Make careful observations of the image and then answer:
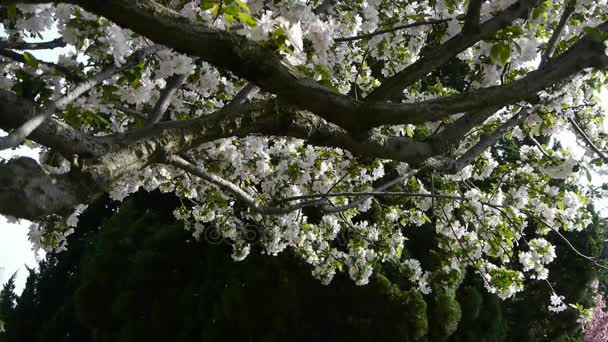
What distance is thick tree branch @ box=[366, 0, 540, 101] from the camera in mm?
2068

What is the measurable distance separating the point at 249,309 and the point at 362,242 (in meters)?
3.48

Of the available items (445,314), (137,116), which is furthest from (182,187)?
(445,314)

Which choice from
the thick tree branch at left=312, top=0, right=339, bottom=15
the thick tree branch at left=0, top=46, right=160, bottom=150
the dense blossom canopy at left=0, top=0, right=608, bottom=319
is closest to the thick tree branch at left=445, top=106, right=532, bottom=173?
the dense blossom canopy at left=0, top=0, right=608, bottom=319

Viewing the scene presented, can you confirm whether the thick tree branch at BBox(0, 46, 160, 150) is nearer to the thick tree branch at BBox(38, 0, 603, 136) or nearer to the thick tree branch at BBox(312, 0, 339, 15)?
the thick tree branch at BBox(38, 0, 603, 136)

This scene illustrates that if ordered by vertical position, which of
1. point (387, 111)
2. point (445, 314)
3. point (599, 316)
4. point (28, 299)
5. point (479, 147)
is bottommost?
point (387, 111)

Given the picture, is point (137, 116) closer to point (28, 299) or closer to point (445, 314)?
point (445, 314)

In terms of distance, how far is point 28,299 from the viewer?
14.3 m

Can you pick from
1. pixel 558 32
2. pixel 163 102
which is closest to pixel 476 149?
pixel 558 32

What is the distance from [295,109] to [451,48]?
64 cm

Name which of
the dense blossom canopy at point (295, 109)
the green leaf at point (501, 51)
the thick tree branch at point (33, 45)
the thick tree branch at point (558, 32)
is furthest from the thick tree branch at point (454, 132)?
the thick tree branch at point (33, 45)

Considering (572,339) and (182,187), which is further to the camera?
(572,339)

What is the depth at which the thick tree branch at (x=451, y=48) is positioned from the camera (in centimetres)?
207

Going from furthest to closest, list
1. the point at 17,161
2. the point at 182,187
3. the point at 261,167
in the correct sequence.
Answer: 1. the point at 182,187
2. the point at 261,167
3. the point at 17,161

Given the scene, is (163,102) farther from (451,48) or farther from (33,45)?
(451,48)
